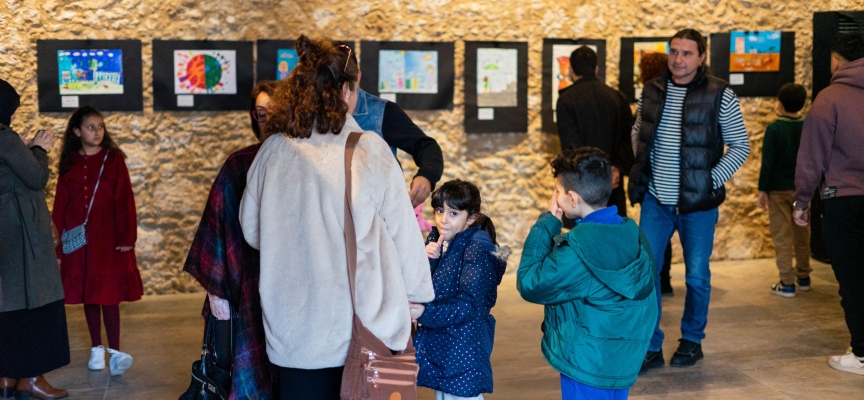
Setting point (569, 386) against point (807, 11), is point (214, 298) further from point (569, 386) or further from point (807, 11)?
point (807, 11)

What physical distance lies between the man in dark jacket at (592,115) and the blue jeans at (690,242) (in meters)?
1.34

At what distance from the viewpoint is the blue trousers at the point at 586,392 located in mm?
3307

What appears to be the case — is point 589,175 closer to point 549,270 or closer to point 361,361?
point 549,270

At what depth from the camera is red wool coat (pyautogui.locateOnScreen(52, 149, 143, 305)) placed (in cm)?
502

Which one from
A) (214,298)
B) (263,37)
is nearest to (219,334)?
(214,298)

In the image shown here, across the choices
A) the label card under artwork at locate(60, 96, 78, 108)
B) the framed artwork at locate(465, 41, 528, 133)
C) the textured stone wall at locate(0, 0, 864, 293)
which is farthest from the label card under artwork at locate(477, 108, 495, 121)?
the label card under artwork at locate(60, 96, 78, 108)

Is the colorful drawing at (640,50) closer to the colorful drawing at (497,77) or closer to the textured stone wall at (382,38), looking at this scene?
the textured stone wall at (382,38)

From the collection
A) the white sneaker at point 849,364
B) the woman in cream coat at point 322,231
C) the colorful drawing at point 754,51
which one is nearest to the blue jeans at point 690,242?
the white sneaker at point 849,364

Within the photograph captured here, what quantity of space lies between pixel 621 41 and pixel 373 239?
18.2 ft

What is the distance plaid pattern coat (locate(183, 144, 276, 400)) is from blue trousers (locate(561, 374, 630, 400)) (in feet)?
3.79

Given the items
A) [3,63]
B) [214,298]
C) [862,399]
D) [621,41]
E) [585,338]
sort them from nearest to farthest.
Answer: [214,298] → [585,338] → [862,399] → [3,63] → [621,41]

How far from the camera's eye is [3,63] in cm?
655

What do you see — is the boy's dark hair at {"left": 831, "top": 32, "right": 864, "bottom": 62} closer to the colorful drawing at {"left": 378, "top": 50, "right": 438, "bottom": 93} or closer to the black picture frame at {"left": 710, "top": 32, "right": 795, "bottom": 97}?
the black picture frame at {"left": 710, "top": 32, "right": 795, "bottom": 97}

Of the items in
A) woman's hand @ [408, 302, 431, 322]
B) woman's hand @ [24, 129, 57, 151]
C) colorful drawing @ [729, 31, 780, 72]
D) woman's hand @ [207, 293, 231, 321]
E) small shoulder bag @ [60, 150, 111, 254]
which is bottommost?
small shoulder bag @ [60, 150, 111, 254]
